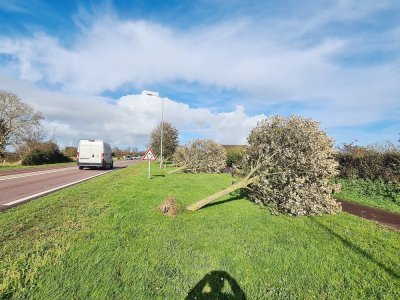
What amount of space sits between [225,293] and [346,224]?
15.8ft

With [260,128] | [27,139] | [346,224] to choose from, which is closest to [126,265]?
[346,224]

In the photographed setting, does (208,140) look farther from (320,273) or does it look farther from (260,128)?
(320,273)

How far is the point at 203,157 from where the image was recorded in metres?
24.8

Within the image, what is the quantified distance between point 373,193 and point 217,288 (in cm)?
1153

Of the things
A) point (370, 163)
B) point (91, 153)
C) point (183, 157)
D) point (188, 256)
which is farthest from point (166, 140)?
point (188, 256)

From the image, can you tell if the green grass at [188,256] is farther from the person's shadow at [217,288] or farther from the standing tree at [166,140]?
the standing tree at [166,140]

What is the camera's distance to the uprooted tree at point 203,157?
966 inches

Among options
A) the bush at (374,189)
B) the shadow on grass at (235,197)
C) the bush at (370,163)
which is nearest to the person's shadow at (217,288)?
the shadow on grass at (235,197)

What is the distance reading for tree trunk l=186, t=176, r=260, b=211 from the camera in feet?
27.4

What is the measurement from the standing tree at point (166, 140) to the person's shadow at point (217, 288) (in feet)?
116

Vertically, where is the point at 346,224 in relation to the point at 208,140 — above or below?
below

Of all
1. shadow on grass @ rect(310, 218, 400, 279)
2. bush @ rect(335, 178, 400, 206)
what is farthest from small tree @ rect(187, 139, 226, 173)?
shadow on grass @ rect(310, 218, 400, 279)

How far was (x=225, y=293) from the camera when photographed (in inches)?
149

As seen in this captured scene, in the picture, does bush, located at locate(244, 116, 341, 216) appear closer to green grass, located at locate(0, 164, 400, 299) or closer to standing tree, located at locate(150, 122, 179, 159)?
green grass, located at locate(0, 164, 400, 299)
